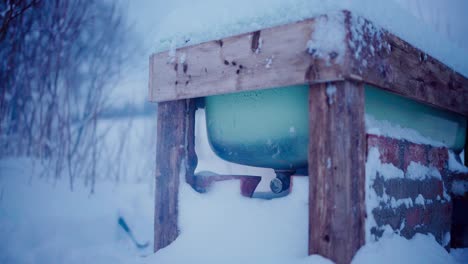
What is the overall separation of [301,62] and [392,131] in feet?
1.69

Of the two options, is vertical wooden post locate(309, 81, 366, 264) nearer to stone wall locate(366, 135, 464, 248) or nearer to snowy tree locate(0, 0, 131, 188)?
stone wall locate(366, 135, 464, 248)

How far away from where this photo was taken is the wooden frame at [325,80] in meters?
0.97

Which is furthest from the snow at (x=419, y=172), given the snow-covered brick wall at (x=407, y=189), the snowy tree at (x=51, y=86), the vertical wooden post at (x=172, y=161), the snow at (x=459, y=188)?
the snowy tree at (x=51, y=86)

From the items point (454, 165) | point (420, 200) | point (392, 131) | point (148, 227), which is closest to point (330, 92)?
point (392, 131)

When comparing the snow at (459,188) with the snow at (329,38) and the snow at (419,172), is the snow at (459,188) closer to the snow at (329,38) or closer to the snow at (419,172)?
the snow at (419,172)

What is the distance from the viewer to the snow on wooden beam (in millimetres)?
991

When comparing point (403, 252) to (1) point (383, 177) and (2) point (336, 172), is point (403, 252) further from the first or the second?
(2) point (336, 172)

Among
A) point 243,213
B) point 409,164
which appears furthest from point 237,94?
point 409,164

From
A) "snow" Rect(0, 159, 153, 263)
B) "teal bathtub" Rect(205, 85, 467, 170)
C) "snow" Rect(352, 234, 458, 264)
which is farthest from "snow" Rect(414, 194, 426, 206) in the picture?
"snow" Rect(0, 159, 153, 263)

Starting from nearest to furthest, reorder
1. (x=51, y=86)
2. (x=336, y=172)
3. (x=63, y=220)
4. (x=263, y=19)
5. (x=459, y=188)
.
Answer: (x=336, y=172), (x=263, y=19), (x=459, y=188), (x=63, y=220), (x=51, y=86)

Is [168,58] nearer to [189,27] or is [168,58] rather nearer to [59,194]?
[189,27]

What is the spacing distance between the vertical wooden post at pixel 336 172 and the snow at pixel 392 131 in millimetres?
140

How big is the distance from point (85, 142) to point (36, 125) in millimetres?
368

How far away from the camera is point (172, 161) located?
1.38m
